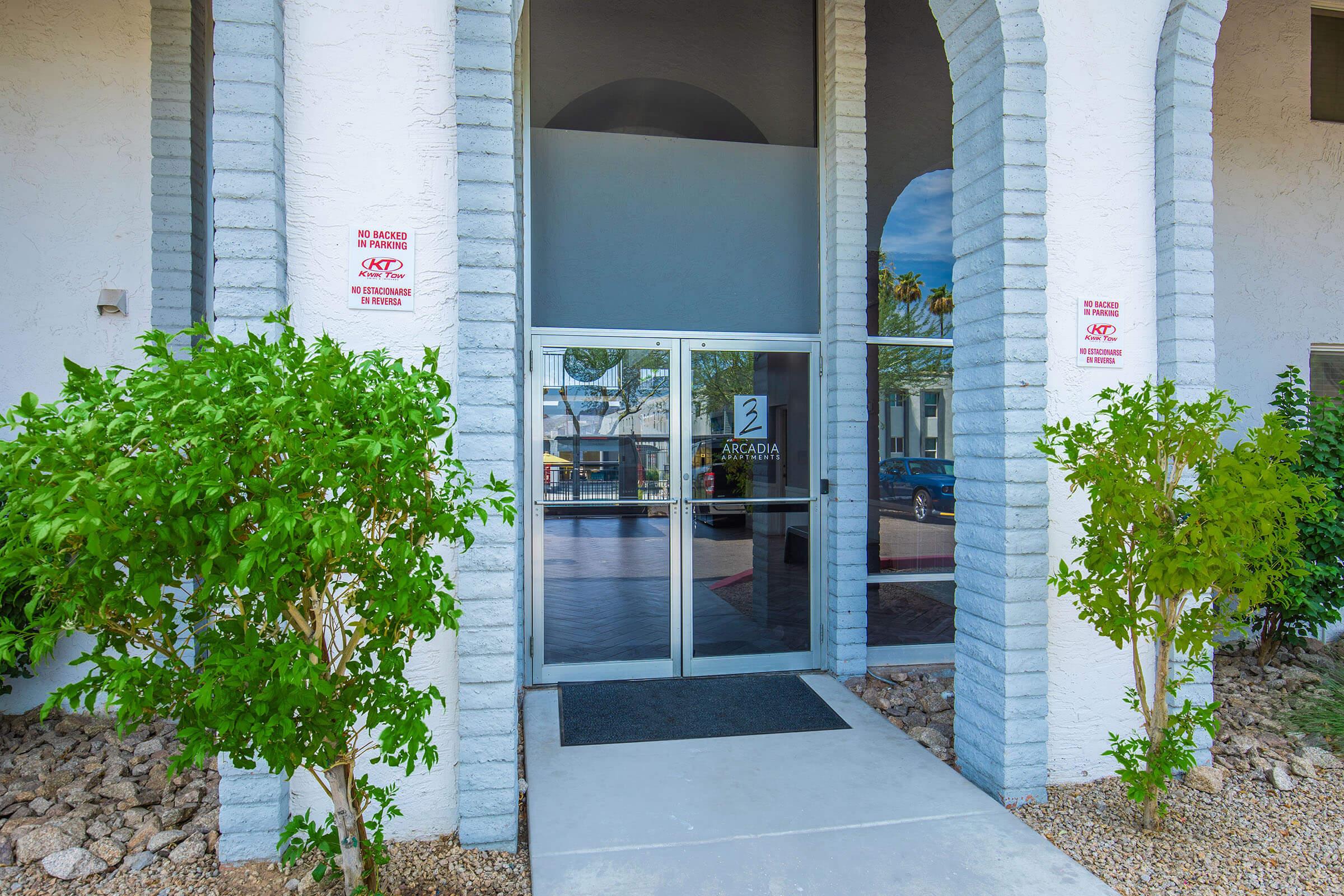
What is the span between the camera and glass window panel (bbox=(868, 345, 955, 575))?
5723mm

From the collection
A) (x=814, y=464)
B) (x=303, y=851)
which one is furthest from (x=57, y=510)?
(x=814, y=464)

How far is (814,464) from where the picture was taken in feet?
18.4

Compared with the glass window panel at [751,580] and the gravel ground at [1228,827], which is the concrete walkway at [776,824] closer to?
the gravel ground at [1228,827]

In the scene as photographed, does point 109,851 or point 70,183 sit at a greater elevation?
point 70,183

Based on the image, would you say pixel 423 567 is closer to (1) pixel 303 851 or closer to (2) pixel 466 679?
(2) pixel 466 679

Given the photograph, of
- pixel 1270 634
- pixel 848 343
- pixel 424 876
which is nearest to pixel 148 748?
pixel 424 876

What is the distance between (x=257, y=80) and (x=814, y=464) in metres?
4.01

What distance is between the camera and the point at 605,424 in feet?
17.6

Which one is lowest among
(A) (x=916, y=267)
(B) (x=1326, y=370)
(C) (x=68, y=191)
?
(B) (x=1326, y=370)

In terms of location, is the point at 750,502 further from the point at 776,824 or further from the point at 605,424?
the point at 776,824

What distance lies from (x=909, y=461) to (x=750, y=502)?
125 centimetres

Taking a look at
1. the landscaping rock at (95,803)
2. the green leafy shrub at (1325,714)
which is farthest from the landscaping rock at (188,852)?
the green leafy shrub at (1325,714)

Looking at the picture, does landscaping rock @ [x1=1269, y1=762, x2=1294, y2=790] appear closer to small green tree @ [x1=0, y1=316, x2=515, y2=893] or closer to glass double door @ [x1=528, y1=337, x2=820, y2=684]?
glass double door @ [x1=528, y1=337, x2=820, y2=684]

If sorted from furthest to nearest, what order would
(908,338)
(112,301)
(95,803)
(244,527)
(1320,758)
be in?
1. (908,338)
2. (112,301)
3. (1320,758)
4. (95,803)
5. (244,527)
